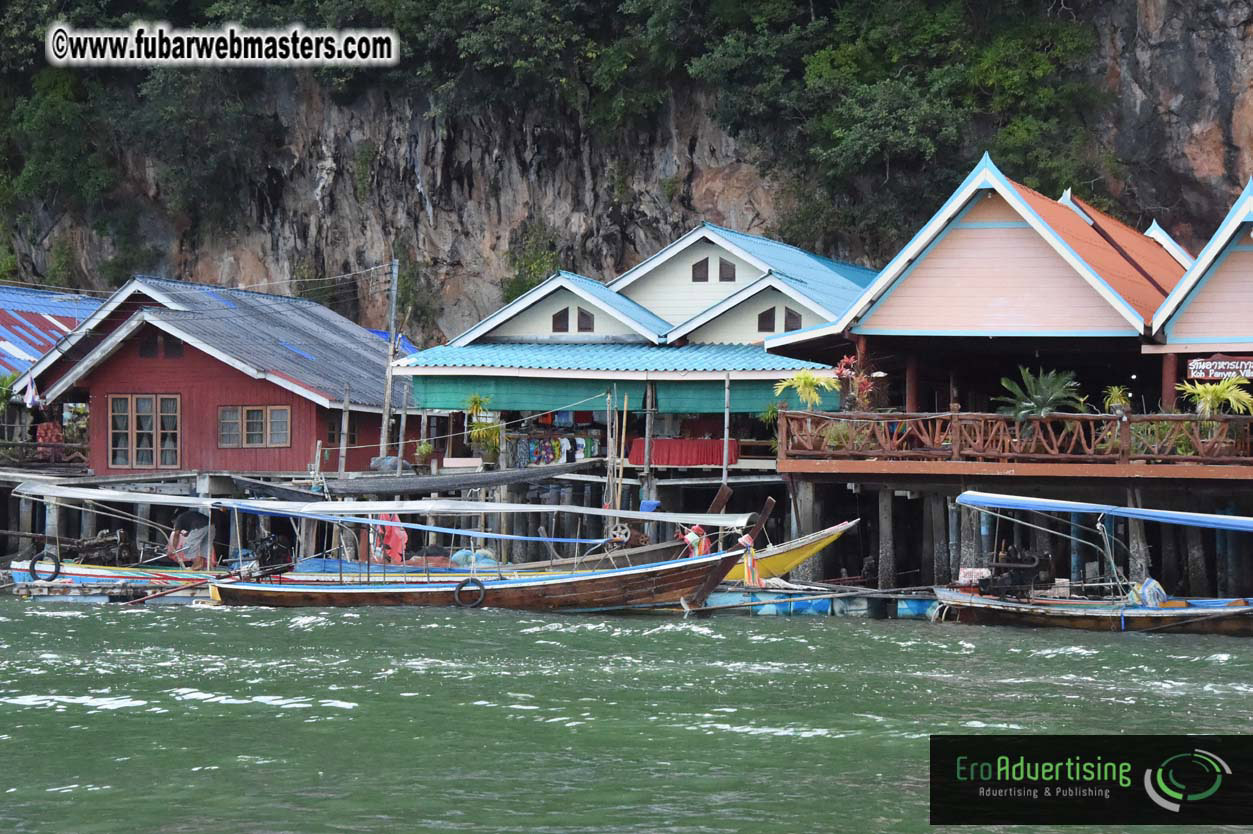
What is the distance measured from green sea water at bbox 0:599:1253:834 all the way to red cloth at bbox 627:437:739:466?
7417 mm

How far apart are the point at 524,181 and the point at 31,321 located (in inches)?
567

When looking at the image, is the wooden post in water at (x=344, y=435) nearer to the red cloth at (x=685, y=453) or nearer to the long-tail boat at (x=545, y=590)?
the long-tail boat at (x=545, y=590)

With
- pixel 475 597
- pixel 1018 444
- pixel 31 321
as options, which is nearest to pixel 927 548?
pixel 1018 444

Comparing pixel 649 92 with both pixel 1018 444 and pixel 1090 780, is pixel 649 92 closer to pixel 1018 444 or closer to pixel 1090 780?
pixel 1018 444

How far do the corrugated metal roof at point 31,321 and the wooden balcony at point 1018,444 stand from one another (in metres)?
23.6

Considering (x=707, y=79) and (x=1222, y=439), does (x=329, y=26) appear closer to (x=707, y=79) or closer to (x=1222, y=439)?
(x=707, y=79)

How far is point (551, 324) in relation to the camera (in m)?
38.1

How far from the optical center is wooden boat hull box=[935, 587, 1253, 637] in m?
24.7

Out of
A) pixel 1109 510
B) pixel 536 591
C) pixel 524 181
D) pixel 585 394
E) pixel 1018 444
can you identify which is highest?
pixel 524 181

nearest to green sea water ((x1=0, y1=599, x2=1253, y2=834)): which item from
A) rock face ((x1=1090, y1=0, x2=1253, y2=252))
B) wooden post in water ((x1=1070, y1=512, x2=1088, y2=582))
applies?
A: wooden post in water ((x1=1070, y1=512, x2=1088, y2=582))

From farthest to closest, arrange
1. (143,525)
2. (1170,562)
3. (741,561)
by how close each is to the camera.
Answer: (143,525)
(741,561)
(1170,562)

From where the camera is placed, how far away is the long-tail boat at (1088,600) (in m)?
24.8

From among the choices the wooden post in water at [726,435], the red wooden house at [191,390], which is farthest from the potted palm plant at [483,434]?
the wooden post in water at [726,435]

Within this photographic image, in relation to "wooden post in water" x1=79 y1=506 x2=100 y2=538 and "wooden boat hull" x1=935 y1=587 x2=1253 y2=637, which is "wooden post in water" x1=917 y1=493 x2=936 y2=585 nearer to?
"wooden boat hull" x1=935 y1=587 x2=1253 y2=637
